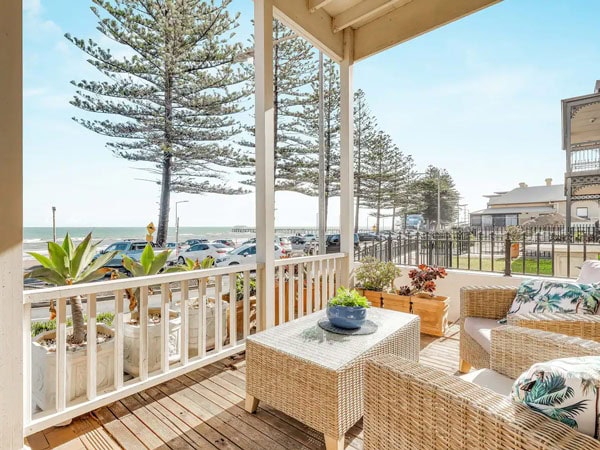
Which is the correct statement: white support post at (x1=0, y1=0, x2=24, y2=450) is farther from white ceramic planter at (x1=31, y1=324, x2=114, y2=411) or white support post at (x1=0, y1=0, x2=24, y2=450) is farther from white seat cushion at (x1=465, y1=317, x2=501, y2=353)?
white seat cushion at (x1=465, y1=317, x2=501, y2=353)

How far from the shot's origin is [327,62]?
9.16 m

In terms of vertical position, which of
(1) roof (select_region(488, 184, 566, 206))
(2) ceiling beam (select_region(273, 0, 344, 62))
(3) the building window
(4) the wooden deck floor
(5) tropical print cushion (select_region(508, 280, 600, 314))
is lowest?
(4) the wooden deck floor

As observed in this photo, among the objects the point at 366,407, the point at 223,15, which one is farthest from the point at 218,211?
the point at 366,407

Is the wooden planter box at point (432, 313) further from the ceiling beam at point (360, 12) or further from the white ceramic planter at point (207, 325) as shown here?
the ceiling beam at point (360, 12)

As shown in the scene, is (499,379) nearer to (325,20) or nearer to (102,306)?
(325,20)

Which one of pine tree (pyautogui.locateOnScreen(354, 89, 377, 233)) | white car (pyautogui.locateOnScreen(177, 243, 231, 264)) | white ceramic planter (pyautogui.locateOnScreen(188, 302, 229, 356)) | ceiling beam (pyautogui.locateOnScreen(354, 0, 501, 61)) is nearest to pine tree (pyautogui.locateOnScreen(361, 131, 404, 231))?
pine tree (pyautogui.locateOnScreen(354, 89, 377, 233))

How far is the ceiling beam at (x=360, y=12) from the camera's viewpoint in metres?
2.88

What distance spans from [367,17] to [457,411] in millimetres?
3526

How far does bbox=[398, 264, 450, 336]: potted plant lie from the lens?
3102mm

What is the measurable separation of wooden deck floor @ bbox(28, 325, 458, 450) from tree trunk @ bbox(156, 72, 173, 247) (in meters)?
6.12

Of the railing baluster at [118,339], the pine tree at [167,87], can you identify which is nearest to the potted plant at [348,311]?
the railing baluster at [118,339]

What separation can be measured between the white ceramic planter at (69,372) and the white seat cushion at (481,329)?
238cm

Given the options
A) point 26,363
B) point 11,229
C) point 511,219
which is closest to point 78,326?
point 26,363

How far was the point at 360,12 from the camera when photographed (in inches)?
119
